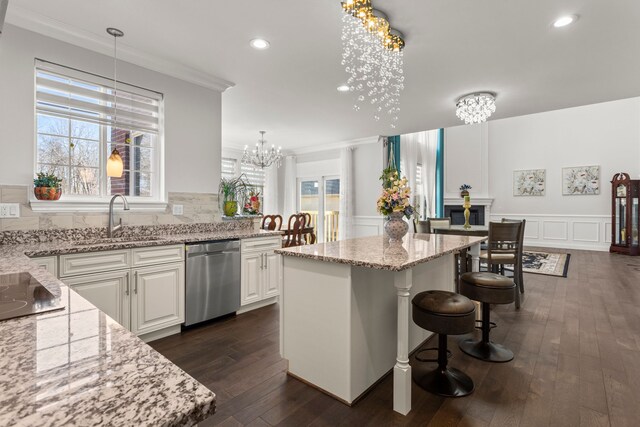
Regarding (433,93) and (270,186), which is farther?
(270,186)

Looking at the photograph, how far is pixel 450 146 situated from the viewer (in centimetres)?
1023

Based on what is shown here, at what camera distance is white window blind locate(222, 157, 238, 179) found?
758cm

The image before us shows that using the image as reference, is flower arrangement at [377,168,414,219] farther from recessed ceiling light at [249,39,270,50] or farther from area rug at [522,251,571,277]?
→ area rug at [522,251,571,277]

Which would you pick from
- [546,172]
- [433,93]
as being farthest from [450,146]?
[433,93]

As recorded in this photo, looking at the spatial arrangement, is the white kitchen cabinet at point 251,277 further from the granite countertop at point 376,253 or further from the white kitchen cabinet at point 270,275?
the granite countertop at point 376,253

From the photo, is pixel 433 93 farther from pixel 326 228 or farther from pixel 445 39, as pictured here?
pixel 326 228

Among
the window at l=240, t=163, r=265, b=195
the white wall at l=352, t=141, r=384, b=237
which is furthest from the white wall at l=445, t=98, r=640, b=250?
the window at l=240, t=163, r=265, b=195

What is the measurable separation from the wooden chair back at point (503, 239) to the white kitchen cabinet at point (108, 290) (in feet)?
12.0

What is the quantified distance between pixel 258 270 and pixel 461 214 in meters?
7.91

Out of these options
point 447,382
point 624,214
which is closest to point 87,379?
point 447,382

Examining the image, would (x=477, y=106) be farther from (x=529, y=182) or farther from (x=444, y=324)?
(x=529, y=182)

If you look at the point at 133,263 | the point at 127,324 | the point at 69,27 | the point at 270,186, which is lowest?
the point at 127,324

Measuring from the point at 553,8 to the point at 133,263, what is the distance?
3.87 m

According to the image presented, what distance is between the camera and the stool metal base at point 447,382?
6.61ft
